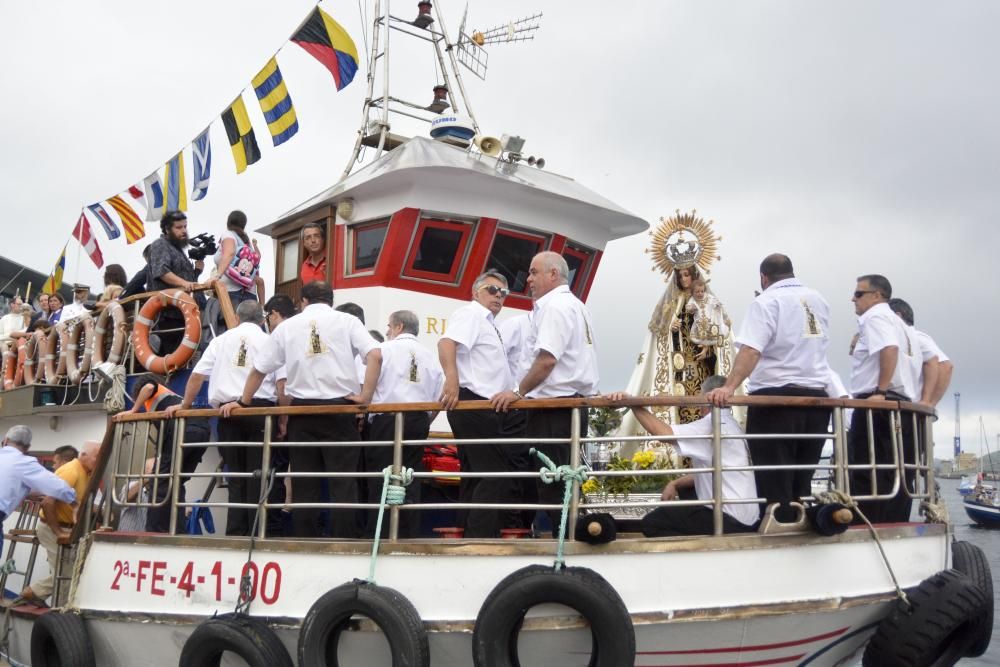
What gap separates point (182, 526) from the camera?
21.5 feet

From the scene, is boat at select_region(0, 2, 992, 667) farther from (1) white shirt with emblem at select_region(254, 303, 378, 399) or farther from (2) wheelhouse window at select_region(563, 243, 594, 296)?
(2) wheelhouse window at select_region(563, 243, 594, 296)

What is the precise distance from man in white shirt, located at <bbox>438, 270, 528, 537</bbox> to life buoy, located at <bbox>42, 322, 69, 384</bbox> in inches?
208

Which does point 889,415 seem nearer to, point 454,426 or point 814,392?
point 814,392

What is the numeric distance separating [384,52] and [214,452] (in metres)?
5.64

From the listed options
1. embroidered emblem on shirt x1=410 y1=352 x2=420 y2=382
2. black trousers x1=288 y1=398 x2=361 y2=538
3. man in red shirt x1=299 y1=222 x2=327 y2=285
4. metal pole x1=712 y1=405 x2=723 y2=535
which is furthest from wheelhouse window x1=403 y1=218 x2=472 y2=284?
metal pole x1=712 y1=405 x2=723 y2=535

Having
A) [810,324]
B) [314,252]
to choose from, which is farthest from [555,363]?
[314,252]

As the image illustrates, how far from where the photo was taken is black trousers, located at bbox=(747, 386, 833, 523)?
500 centimetres

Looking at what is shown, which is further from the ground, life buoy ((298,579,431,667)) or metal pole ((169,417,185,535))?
metal pole ((169,417,185,535))

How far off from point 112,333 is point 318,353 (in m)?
3.82

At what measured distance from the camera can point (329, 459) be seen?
545cm

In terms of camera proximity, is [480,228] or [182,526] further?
[480,228]

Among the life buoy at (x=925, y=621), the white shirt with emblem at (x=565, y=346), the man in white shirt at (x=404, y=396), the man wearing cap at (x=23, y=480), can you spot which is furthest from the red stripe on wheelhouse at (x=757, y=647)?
the man wearing cap at (x=23, y=480)

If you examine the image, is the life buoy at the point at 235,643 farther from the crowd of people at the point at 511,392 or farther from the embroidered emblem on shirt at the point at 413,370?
the embroidered emblem on shirt at the point at 413,370

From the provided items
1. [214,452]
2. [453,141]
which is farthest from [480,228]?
[214,452]
